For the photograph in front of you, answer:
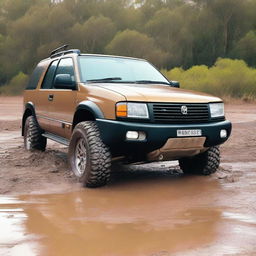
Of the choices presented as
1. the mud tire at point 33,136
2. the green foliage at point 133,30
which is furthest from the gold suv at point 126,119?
the green foliage at point 133,30

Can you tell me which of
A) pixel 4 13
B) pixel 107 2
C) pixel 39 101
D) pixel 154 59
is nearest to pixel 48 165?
pixel 39 101

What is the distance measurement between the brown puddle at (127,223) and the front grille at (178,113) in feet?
2.73

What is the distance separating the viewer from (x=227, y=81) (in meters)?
27.8

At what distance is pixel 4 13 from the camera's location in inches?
1978

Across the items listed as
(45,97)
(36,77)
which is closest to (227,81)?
(36,77)

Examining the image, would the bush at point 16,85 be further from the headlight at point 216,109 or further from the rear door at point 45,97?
the headlight at point 216,109

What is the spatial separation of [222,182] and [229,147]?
3.25 meters

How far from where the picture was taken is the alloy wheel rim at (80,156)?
5.57 m

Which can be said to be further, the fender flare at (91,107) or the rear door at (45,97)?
the rear door at (45,97)

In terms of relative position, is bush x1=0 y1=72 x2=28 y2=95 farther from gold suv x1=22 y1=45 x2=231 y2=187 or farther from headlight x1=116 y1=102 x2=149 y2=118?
headlight x1=116 y1=102 x2=149 y2=118

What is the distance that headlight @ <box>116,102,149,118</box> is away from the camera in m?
5.05

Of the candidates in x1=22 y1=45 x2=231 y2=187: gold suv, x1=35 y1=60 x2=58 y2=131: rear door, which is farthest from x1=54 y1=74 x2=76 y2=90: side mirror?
x1=35 y1=60 x2=58 y2=131: rear door

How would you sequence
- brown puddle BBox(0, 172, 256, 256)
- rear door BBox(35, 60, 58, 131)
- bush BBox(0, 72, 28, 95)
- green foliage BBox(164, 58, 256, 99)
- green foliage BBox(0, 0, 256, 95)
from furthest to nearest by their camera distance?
bush BBox(0, 72, 28, 95) → green foliage BBox(0, 0, 256, 95) → green foliage BBox(164, 58, 256, 99) → rear door BBox(35, 60, 58, 131) → brown puddle BBox(0, 172, 256, 256)

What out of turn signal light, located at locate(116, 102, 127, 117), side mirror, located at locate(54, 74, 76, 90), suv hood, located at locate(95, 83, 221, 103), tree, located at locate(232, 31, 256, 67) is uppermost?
tree, located at locate(232, 31, 256, 67)
